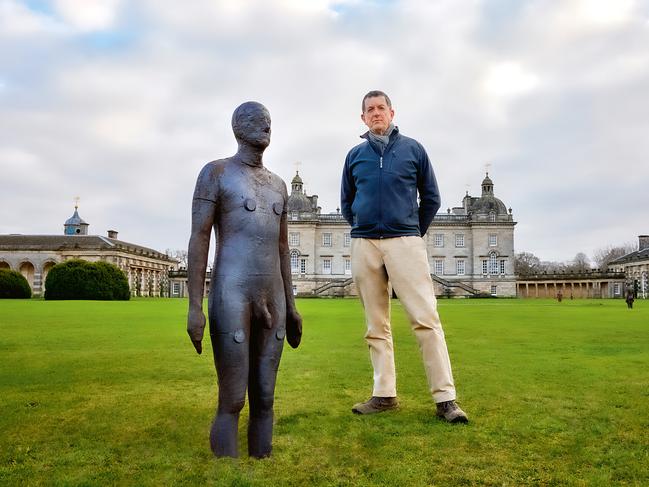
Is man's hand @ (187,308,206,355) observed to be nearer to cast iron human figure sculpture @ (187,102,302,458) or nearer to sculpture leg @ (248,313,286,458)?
cast iron human figure sculpture @ (187,102,302,458)

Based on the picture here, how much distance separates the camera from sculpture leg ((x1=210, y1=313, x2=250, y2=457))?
3.95m

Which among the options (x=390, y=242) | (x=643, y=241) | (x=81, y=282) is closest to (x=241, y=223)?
(x=390, y=242)

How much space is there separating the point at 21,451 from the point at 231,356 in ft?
5.61

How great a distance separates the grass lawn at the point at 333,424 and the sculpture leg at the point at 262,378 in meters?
0.21

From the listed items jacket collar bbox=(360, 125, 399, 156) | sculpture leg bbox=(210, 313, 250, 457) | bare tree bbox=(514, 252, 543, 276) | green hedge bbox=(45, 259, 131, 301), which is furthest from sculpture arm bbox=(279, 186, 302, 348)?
bare tree bbox=(514, 252, 543, 276)

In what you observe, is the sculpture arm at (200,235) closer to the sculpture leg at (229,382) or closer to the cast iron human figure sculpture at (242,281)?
the cast iron human figure sculpture at (242,281)

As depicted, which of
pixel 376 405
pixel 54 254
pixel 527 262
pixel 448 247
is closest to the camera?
pixel 376 405

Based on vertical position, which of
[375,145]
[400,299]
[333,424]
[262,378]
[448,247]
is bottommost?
[333,424]

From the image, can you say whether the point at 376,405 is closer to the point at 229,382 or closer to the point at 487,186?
the point at 229,382

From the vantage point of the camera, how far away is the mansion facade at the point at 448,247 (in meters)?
67.6

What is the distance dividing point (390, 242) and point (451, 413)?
1629 mm

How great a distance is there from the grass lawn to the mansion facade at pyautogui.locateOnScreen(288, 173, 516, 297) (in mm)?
58509

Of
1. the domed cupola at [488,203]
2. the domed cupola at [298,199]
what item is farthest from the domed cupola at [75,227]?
the domed cupola at [488,203]

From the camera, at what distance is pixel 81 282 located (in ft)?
134
